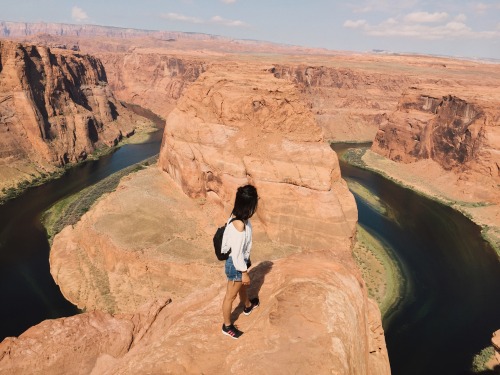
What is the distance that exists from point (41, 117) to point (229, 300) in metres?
64.2

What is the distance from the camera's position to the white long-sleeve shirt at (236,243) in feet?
25.2

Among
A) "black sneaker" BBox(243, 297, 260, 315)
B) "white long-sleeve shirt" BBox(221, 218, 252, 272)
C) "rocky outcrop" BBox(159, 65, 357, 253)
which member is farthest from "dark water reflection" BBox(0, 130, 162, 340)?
"white long-sleeve shirt" BBox(221, 218, 252, 272)

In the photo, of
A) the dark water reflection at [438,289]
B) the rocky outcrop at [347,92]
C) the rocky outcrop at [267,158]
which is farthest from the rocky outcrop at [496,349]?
the rocky outcrop at [347,92]

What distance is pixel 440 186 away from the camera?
5678 centimetres

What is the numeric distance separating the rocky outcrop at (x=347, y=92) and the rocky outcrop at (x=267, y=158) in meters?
60.3

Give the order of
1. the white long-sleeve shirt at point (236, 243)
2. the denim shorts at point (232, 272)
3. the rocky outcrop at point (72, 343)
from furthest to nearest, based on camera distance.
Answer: the rocky outcrop at point (72, 343) → the denim shorts at point (232, 272) → the white long-sleeve shirt at point (236, 243)

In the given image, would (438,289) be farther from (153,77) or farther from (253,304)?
(153,77)

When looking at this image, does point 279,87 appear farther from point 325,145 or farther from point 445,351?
point 445,351

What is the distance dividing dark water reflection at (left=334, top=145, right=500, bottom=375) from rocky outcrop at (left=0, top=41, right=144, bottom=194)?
169 feet

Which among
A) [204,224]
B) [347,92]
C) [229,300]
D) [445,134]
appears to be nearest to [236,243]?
[229,300]

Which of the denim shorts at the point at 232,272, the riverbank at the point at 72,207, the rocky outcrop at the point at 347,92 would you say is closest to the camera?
the denim shorts at the point at 232,272

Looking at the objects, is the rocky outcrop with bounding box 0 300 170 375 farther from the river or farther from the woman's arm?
the river

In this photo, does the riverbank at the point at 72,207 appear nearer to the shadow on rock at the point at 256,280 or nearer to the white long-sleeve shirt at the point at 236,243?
the shadow on rock at the point at 256,280

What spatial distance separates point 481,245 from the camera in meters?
39.6
